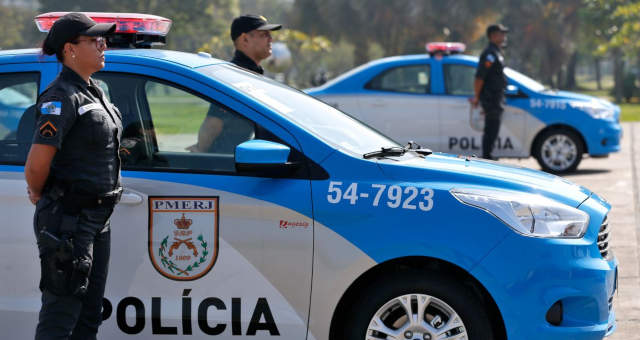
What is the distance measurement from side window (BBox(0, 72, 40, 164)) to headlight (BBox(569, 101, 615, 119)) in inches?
361

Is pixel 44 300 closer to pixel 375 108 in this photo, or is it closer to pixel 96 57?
pixel 96 57

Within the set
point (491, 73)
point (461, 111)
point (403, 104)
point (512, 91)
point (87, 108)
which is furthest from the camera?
point (403, 104)

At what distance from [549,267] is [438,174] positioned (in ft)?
2.02

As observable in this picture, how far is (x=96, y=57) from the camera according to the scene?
3699mm

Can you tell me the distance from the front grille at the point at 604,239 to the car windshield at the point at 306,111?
1113 millimetres

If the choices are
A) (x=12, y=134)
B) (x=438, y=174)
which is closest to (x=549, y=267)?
(x=438, y=174)

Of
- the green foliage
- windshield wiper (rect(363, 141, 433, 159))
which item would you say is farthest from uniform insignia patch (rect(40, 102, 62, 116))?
the green foliage

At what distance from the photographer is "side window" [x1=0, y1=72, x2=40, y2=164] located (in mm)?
4344

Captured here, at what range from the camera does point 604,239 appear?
4.38 meters

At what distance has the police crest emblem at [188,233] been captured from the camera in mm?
4113

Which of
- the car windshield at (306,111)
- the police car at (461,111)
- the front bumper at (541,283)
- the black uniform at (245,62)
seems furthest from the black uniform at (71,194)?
the police car at (461,111)

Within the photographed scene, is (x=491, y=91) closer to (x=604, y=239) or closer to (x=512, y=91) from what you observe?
(x=512, y=91)

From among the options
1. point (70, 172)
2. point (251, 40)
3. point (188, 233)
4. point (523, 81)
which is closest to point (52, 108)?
point (70, 172)

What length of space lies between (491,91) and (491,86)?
0.07 meters
